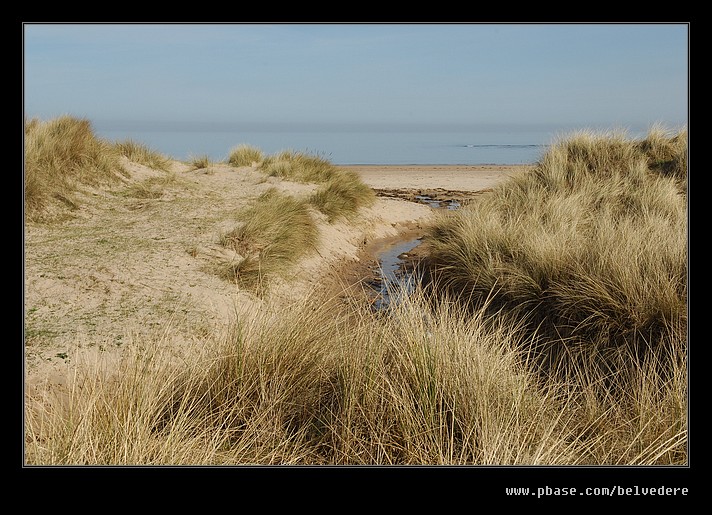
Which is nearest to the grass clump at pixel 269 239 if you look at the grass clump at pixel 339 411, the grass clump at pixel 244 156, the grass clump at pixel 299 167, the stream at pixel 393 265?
the stream at pixel 393 265

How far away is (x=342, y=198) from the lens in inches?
430

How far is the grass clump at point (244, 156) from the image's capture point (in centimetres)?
1611

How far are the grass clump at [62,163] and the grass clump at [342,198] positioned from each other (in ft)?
11.3

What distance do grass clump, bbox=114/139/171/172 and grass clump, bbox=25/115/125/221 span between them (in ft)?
2.20

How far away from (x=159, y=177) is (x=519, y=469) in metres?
10.4

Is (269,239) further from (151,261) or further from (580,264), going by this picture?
(580,264)

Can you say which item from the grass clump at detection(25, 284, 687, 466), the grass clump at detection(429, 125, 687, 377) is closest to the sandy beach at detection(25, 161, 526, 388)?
the grass clump at detection(25, 284, 687, 466)

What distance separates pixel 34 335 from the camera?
439cm

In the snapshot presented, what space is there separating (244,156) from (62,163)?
7.35 meters

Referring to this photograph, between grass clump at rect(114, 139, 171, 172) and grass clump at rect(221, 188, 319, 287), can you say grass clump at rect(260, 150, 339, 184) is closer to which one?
grass clump at rect(114, 139, 171, 172)

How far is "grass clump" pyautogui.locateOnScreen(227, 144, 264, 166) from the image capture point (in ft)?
52.9

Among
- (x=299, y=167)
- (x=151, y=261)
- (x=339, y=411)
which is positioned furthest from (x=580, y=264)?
(x=299, y=167)

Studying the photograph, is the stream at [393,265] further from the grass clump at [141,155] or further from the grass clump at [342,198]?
the grass clump at [141,155]

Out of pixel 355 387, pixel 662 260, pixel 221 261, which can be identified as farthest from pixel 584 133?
pixel 355 387
